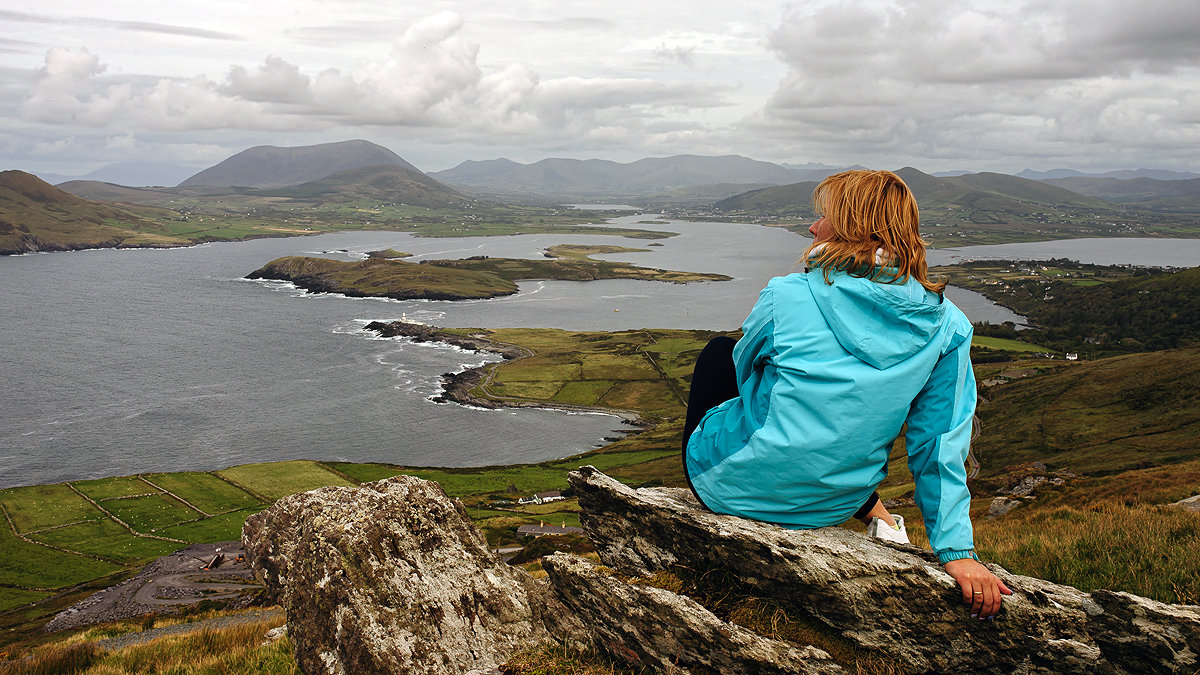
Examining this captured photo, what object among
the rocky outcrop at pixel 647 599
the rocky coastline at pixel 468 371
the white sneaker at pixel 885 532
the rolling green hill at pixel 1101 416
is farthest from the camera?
the rocky coastline at pixel 468 371

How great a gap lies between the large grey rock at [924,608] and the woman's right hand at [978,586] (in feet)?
0.65

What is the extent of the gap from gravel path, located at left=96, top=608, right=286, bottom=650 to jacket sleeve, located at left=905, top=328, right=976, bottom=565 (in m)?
15.3

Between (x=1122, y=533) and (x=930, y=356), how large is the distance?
20.9 feet

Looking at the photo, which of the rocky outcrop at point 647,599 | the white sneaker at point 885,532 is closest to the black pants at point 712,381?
the rocky outcrop at point 647,599

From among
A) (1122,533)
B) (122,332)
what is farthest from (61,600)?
(122,332)

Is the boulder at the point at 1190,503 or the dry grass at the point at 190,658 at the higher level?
the dry grass at the point at 190,658

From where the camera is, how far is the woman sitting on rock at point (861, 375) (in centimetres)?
499

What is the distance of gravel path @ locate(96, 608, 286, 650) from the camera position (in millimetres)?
17716

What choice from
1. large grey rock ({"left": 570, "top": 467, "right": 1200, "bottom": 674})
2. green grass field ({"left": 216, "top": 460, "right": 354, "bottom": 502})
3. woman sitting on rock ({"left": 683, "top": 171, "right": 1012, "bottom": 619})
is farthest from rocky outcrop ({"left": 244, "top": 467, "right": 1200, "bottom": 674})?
green grass field ({"left": 216, "top": 460, "right": 354, "bottom": 502})

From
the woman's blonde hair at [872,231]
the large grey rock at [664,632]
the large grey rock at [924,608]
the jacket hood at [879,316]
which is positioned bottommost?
the large grey rock at [664,632]

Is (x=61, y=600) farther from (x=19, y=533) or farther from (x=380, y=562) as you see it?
(x=380, y=562)

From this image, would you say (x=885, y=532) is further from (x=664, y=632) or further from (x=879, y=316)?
(x=879, y=316)

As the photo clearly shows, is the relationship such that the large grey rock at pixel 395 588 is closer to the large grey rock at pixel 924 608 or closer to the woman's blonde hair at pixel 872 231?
the large grey rock at pixel 924 608

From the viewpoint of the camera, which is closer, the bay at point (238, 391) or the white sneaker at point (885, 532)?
the white sneaker at point (885, 532)
